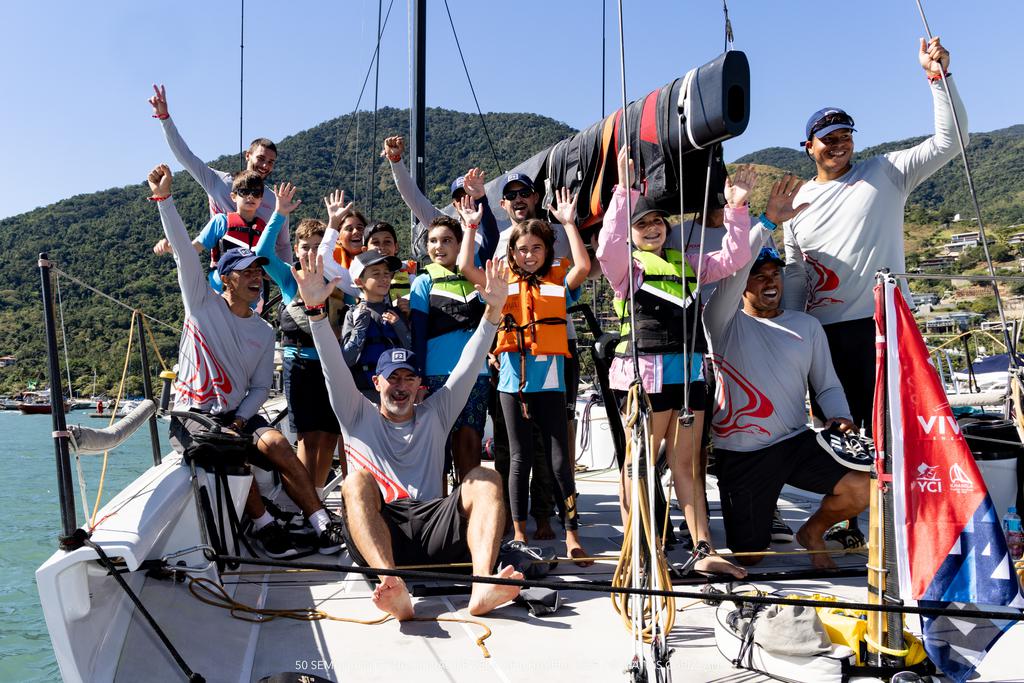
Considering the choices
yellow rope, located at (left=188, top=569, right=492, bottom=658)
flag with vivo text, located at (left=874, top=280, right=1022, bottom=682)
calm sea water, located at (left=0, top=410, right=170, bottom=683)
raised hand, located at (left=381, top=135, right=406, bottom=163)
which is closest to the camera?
flag with vivo text, located at (left=874, top=280, right=1022, bottom=682)

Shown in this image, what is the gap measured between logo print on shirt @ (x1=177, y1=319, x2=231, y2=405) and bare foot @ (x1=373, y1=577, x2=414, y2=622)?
1.46m

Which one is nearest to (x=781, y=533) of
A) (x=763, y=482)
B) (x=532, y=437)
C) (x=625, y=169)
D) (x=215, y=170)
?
(x=763, y=482)

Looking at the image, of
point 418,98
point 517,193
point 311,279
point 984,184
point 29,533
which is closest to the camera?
point 311,279

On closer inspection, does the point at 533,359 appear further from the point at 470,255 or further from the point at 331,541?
the point at 331,541

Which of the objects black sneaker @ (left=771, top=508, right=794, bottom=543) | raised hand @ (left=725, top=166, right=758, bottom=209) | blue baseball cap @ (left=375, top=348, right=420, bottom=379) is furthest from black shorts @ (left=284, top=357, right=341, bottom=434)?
black sneaker @ (left=771, top=508, right=794, bottom=543)

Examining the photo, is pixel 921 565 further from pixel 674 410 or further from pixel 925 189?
pixel 925 189

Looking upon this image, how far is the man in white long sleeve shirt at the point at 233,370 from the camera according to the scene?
361cm

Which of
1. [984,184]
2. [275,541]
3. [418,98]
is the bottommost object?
[275,541]

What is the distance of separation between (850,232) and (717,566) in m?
1.72

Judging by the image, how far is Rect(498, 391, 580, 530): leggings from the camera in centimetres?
358

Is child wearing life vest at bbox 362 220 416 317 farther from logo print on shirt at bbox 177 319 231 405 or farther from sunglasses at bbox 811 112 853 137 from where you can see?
sunglasses at bbox 811 112 853 137

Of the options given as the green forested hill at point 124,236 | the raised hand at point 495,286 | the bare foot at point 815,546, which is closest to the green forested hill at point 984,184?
the green forested hill at point 124,236

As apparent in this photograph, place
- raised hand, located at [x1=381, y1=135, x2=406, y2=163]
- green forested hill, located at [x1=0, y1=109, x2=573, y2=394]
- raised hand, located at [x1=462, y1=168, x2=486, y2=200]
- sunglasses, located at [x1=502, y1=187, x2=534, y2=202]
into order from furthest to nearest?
green forested hill, located at [x1=0, y1=109, x2=573, y2=394] → raised hand, located at [x1=381, y1=135, x2=406, y2=163] → sunglasses, located at [x1=502, y1=187, x2=534, y2=202] → raised hand, located at [x1=462, y1=168, x2=486, y2=200]

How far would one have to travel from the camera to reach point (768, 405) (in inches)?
138
